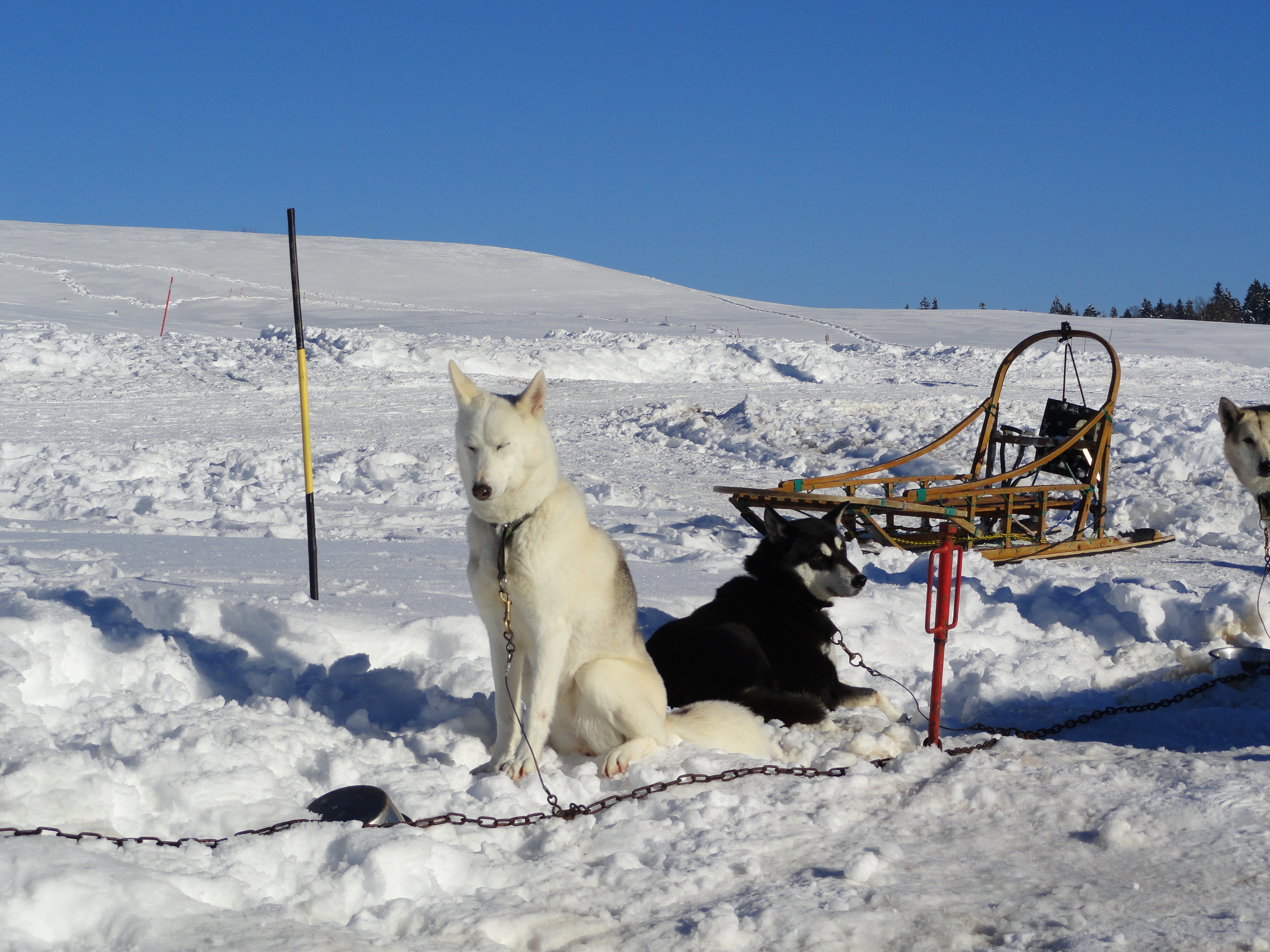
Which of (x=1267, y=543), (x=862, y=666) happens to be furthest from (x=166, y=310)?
(x=1267, y=543)

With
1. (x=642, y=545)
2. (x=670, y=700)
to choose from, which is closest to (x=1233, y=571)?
(x=642, y=545)

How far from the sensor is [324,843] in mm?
2531

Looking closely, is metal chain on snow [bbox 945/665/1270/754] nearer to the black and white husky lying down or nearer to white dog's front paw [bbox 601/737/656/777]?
the black and white husky lying down

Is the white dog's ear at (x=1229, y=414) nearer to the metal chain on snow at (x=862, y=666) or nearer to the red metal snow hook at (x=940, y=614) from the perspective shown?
the metal chain on snow at (x=862, y=666)

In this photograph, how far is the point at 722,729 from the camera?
361cm

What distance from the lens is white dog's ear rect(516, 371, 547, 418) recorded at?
305 cm

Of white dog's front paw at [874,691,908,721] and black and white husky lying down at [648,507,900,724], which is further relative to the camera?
white dog's front paw at [874,691,908,721]

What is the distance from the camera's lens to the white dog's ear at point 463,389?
3029 millimetres

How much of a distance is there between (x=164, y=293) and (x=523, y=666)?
28.4 metres

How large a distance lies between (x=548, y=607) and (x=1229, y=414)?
389cm

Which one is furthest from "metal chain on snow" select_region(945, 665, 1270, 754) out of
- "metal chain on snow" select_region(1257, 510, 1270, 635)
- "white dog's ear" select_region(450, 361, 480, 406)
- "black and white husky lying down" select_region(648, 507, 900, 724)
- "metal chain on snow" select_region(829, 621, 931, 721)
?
"white dog's ear" select_region(450, 361, 480, 406)

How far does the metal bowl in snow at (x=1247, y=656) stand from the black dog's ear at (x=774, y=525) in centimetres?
215

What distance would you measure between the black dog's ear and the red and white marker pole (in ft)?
51.7

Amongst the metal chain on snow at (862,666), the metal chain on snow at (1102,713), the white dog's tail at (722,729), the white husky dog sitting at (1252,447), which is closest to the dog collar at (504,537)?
the white dog's tail at (722,729)
